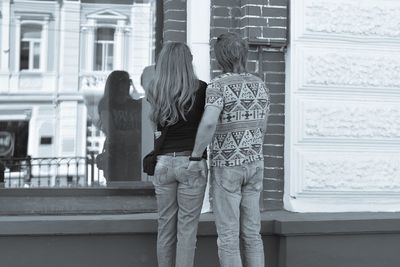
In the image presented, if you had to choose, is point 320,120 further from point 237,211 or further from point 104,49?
point 104,49

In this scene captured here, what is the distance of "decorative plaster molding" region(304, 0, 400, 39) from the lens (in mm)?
4879

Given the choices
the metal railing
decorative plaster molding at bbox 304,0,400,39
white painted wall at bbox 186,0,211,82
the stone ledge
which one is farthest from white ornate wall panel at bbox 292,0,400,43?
the metal railing

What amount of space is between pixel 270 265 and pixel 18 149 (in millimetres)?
2585

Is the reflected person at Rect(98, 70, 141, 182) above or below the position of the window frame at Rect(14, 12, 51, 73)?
below

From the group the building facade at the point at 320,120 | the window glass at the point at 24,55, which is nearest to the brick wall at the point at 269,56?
the building facade at the point at 320,120

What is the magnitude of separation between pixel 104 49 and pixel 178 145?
7.51 ft

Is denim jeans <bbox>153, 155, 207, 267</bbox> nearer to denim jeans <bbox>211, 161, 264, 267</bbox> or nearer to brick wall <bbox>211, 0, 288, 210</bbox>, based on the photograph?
denim jeans <bbox>211, 161, 264, 267</bbox>

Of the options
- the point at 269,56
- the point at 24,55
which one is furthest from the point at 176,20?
the point at 24,55

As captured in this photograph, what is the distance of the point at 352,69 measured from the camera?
493cm

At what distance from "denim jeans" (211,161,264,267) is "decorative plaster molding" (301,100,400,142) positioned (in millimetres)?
1086

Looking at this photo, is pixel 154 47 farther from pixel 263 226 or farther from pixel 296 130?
pixel 263 226

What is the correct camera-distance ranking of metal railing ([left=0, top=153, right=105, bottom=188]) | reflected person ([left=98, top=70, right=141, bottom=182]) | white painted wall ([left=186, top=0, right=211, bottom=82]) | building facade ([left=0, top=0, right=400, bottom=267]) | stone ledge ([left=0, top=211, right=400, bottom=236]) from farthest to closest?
reflected person ([left=98, top=70, right=141, bottom=182])
metal railing ([left=0, top=153, right=105, bottom=188])
white painted wall ([left=186, top=0, right=211, bottom=82])
building facade ([left=0, top=0, right=400, bottom=267])
stone ledge ([left=0, top=211, right=400, bottom=236])

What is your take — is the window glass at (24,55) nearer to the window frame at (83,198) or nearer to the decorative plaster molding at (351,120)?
the window frame at (83,198)

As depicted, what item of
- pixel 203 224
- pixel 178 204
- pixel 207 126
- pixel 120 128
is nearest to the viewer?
pixel 207 126
